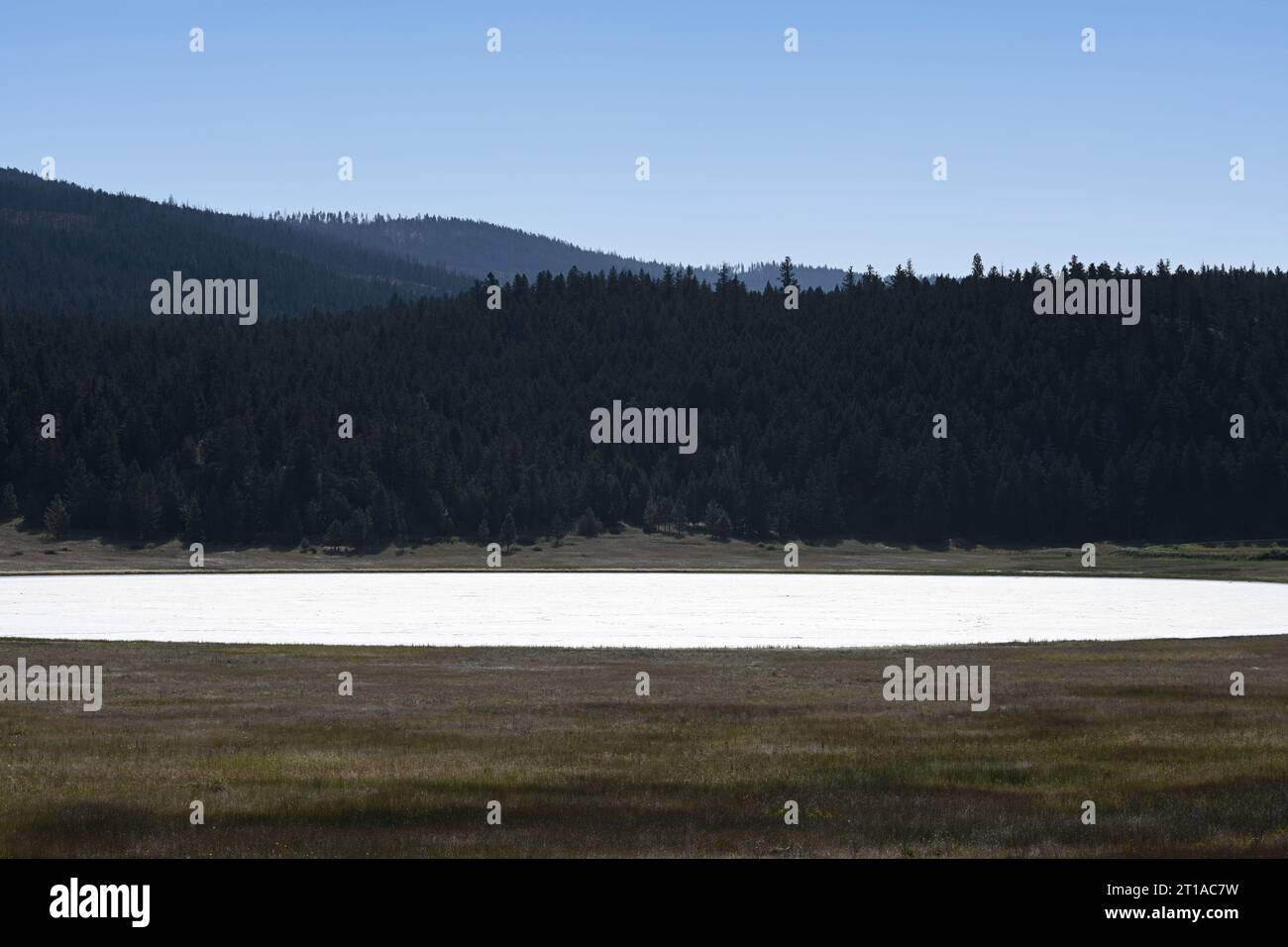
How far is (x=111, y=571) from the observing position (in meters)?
133

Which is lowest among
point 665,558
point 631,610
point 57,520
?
point 665,558

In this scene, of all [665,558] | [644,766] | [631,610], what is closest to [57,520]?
[665,558]

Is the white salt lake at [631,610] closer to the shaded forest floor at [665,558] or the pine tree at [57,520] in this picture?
the shaded forest floor at [665,558]

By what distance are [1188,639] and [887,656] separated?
15464mm

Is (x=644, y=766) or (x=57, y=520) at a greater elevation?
(x=644, y=766)

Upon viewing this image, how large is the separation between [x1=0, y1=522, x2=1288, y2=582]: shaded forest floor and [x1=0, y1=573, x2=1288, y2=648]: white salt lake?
22.5m

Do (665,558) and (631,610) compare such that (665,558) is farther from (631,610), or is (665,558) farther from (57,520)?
(631,610)

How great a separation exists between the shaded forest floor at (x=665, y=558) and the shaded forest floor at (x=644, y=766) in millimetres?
100742

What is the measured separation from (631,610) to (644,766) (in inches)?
2123

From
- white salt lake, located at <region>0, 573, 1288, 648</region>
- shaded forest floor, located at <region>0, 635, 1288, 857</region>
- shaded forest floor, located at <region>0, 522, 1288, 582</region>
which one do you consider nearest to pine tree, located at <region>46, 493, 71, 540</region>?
shaded forest floor, located at <region>0, 522, 1288, 582</region>

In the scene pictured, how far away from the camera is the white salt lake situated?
59.2 m

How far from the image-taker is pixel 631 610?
255ft
